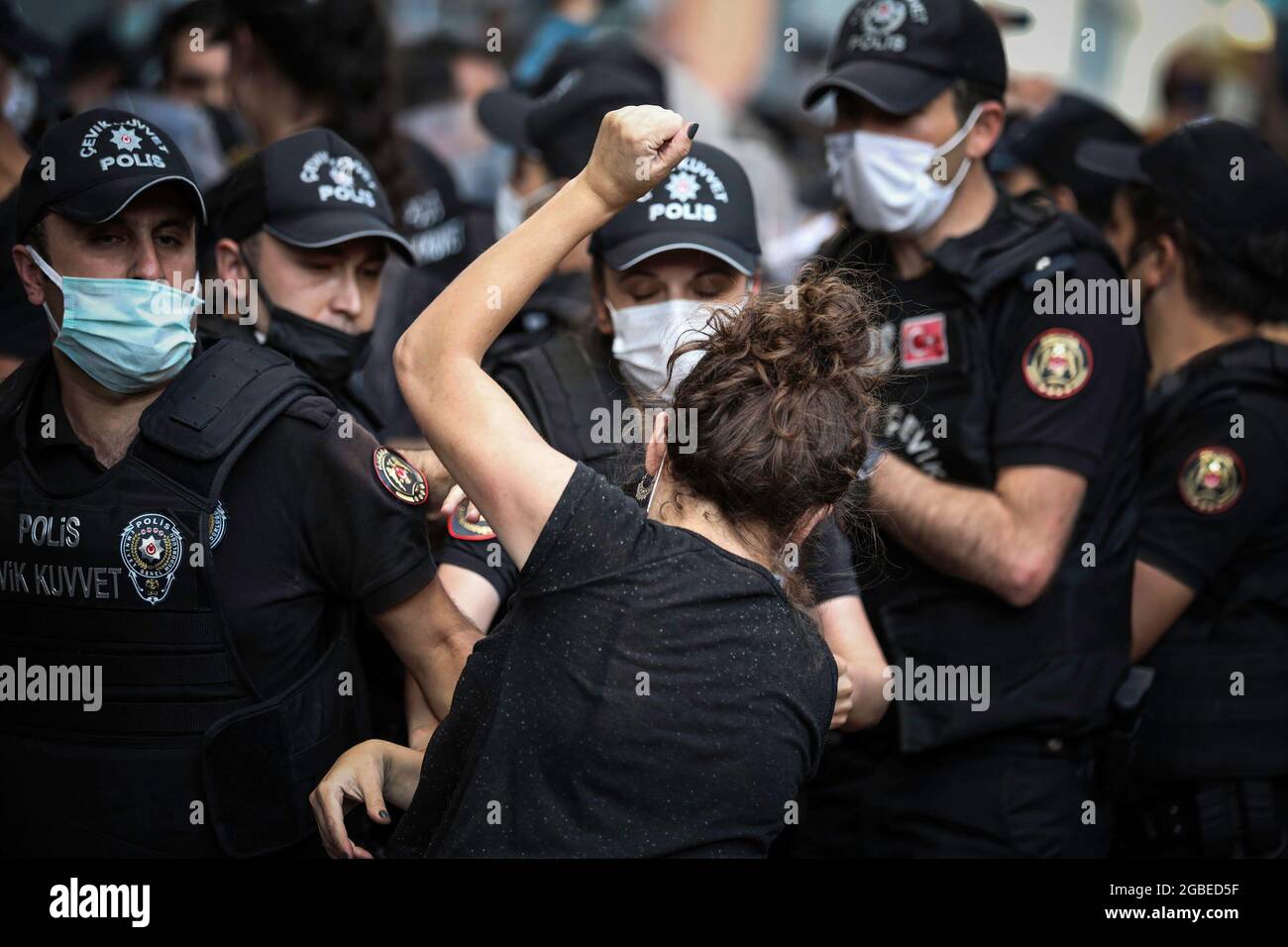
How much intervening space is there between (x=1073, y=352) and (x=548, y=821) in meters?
1.90

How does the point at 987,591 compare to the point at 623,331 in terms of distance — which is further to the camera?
the point at 987,591

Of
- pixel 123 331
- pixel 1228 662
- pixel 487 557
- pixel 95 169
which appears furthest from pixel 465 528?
pixel 1228 662

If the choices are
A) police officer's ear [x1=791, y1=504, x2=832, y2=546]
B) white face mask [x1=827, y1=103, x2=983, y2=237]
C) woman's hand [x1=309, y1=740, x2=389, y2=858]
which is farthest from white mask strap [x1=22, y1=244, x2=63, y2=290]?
white face mask [x1=827, y1=103, x2=983, y2=237]

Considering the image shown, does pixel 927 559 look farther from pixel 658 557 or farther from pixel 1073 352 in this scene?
pixel 658 557

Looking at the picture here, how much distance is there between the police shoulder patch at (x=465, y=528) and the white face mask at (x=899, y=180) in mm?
1337

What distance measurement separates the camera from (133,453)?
8.30 ft

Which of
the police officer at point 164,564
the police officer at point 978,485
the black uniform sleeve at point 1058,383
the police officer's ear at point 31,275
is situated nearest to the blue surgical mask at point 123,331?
the police officer at point 164,564

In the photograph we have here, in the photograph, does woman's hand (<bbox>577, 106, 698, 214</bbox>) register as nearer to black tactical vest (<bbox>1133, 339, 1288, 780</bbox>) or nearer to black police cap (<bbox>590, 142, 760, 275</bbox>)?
black police cap (<bbox>590, 142, 760, 275</bbox>)

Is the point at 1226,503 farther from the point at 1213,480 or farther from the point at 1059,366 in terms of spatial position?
the point at 1059,366

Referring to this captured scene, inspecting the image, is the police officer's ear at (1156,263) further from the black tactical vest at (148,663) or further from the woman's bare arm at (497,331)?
the black tactical vest at (148,663)

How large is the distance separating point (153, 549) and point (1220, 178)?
286cm

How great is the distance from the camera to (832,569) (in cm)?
288

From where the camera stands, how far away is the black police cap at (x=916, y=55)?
11.5 feet

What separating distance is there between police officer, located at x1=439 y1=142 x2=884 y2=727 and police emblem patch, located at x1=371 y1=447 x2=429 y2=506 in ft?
0.74
